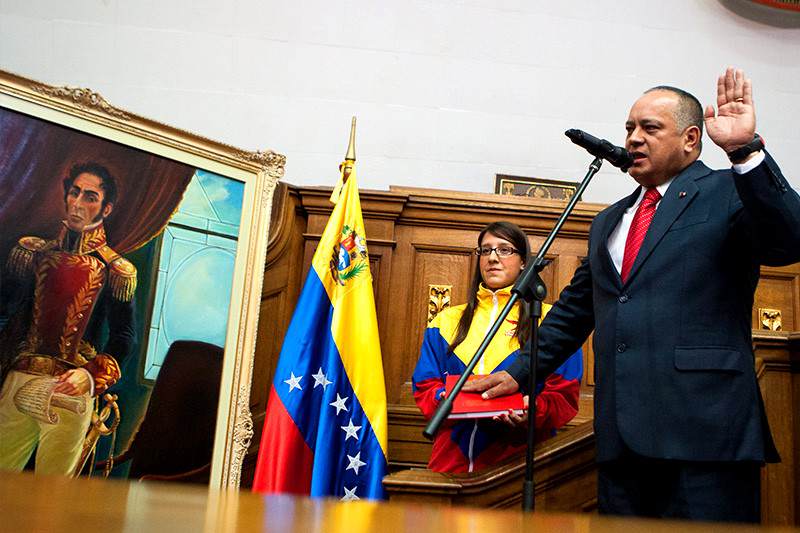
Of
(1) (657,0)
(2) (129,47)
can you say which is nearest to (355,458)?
(2) (129,47)

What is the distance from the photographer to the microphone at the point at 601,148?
2328mm

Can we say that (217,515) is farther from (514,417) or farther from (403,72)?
(403,72)

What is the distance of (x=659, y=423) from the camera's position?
217cm

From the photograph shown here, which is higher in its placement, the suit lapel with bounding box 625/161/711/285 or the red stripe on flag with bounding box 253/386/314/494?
the suit lapel with bounding box 625/161/711/285

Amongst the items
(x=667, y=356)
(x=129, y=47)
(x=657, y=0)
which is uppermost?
(x=657, y=0)

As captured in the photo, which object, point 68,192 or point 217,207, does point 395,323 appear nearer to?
point 217,207

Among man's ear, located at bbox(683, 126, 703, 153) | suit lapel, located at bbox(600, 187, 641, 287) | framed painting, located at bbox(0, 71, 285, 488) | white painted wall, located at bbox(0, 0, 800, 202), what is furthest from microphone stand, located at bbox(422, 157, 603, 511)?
white painted wall, located at bbox(0, 0, 800, 202)

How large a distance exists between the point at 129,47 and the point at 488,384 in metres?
3.75

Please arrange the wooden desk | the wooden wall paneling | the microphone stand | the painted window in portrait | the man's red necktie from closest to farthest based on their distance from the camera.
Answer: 1. the wooden desk
2. the microphone stand
3. the man's red necktie
4. the wooden wall paneling
5. the painted window in portrait

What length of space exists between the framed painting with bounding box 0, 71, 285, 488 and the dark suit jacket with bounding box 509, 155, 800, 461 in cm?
172

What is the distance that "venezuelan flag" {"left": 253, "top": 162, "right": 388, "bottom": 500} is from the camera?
3578 mm

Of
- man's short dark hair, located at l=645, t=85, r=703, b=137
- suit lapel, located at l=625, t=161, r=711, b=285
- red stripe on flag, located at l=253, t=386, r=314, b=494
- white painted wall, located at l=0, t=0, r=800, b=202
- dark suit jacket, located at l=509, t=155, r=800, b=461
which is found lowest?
red stripe on flag, located at l=253, t=386, r=314, b=494

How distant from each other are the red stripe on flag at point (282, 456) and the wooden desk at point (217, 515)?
307 cm

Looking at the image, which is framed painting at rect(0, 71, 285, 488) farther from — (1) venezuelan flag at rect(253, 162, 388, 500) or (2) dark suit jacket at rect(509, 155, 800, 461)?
(2) dark suit jacket at rect(509, 155, 800, 461)
